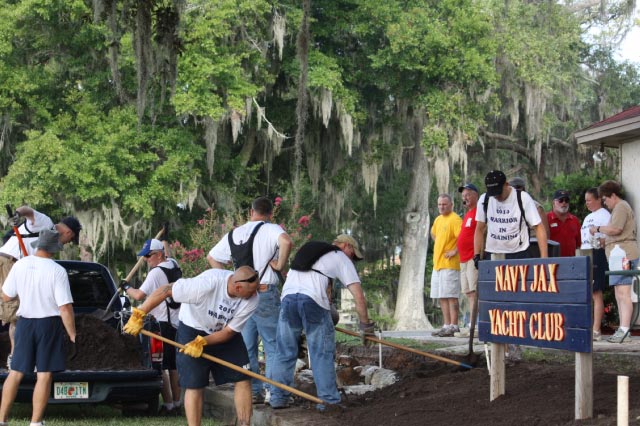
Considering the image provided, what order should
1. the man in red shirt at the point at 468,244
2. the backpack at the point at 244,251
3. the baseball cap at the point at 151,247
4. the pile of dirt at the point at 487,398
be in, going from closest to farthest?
the pile of dirt at the point at 487,398 → the backpack at the point at 244,251 → the baseball cap at the point at 151,247 → the man in red shirt at the point at 468,244

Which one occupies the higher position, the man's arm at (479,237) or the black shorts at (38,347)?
the man's arm at (479,237)

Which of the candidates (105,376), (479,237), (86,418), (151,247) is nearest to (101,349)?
(105,376)

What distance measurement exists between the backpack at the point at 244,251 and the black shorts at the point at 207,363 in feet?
4.39

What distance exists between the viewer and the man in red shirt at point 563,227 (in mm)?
11820

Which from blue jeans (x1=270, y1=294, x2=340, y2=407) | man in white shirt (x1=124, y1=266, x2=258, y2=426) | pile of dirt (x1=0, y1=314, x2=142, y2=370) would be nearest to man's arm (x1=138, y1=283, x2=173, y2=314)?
man in white shirt (x1=124, y1=266, x2=258, y2=426)

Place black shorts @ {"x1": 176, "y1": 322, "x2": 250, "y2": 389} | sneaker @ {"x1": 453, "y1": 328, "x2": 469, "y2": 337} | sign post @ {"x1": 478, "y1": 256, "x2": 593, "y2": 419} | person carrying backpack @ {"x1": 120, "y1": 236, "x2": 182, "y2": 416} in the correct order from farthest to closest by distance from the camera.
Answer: sneaker @ {"x1": 453, "y1": 328, "x2": 469, "y2": 337}, person carrying backpack @ {"x1": 120, "y1": 236, "x2": 182, "y2": 416}, black shorts @ {"x1": 176, "y1": 322, "x2": 250, "y2": 389}, sign post @ {"x1": 478, "y1": 256, "x2": 593, "y2": 419}

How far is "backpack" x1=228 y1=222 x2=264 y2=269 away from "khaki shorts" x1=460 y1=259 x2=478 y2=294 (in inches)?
139

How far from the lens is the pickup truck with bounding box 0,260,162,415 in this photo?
8984 mm

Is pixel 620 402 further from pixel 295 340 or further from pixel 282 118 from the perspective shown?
pixel 282 118

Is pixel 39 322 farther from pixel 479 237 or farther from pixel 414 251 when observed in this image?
pixel 414 251

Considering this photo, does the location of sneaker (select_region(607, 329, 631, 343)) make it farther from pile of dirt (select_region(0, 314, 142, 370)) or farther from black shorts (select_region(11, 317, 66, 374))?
black shorts (select_region(11, 317, 66, 374))

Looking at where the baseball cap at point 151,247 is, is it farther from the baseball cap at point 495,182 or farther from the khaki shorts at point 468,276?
the khaki shorts at point 468,276

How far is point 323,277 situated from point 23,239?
12.8 ft

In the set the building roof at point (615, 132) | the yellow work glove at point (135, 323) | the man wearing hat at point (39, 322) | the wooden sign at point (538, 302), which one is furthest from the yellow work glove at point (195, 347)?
the building roof at point (615, 132)
